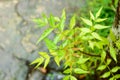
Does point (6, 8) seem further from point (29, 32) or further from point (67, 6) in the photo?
point (67, 6)

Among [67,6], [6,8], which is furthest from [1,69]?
[67,6]

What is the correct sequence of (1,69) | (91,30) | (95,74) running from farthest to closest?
(1,69) → (95,74) → (91,30)

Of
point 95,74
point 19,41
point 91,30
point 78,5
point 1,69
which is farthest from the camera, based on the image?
point 78,5

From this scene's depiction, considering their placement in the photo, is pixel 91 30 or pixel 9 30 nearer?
pixel 91 30

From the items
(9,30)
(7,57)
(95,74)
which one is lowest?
(95,74)

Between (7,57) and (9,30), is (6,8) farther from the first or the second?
(7,57)

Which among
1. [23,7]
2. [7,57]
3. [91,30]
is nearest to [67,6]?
[23,7]

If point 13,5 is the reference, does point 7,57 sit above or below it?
below
